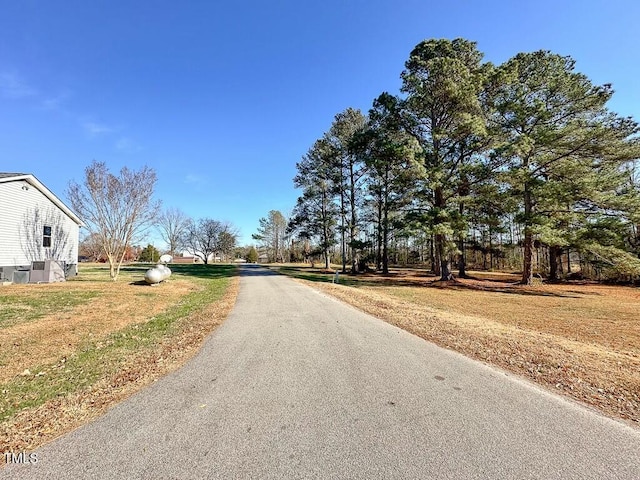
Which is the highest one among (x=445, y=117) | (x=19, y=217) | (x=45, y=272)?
(x=445, y=117)

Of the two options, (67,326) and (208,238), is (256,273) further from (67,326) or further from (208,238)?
(208,238)

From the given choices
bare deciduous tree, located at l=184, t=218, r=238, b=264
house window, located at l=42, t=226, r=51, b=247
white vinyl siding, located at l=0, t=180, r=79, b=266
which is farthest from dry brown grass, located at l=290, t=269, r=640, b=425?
bare deciduous tree, located at l=184, t=218, r=238, b=264

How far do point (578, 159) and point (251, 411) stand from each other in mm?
21191

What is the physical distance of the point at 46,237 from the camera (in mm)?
16625

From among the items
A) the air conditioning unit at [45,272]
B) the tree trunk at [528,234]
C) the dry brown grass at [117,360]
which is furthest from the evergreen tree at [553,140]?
the air conditioning unit at [45,272]

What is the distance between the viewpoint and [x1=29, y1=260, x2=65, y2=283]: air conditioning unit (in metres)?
14.9

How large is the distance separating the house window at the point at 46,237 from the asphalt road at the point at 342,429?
1801cm

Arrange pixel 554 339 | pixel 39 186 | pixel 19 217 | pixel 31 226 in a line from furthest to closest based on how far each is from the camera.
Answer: pixel 39 186
pixel 31 226
pixel 19 217
pixel 554 339

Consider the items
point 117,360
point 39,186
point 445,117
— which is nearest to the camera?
point 117,360

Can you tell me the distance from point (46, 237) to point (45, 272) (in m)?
2.74

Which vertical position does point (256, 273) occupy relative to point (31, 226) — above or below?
below

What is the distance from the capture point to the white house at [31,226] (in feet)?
46.4

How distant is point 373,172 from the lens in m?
25.7

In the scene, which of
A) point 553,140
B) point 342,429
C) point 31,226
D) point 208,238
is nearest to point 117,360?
point 342,429
